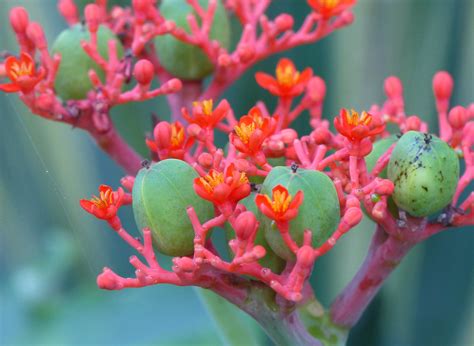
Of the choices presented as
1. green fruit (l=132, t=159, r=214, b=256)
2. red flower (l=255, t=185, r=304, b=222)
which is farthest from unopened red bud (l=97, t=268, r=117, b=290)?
red flower (l=255, t=185, r=304, b=222)

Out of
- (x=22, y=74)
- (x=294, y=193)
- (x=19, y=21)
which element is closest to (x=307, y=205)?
(x=294, y=193)

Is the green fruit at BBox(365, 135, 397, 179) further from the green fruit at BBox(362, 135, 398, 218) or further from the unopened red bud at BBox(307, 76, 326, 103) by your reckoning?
the unopened red bud at BBox(307, 76, 326, 103)

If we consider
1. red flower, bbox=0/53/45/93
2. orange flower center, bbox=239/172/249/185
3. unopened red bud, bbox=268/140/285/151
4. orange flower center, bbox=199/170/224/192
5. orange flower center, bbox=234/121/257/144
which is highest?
red flower, bbox=0/53/45/93

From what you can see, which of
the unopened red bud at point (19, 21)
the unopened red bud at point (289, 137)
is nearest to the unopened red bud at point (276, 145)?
the unopened red bud at point (289, 137)

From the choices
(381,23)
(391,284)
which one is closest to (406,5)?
(381,23)

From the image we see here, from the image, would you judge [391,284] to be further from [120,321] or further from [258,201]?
[258,201]

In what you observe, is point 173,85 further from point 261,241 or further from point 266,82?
point 261,241
